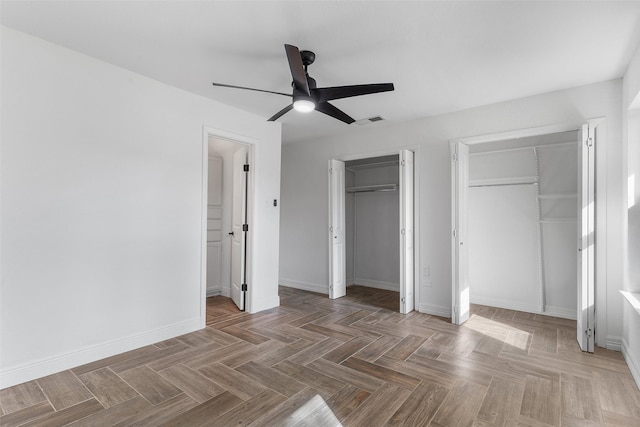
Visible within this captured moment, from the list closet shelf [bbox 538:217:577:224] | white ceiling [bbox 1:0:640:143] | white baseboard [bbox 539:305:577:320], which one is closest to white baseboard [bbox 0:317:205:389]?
white ceiling [bbox 1:0:640:143]

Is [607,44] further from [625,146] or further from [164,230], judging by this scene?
[164,230]

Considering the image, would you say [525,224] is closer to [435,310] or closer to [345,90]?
[435,310]

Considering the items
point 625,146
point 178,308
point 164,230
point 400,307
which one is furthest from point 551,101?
point 178,308

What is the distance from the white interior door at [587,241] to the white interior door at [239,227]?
3672 millimetres

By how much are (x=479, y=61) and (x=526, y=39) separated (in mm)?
408

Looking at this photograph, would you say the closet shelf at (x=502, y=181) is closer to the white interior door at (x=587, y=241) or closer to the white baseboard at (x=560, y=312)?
the white interior door at (x=587, y=241)

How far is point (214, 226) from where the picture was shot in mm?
5250

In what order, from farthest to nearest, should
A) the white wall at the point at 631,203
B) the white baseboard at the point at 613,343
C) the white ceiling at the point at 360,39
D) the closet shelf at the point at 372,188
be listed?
1. the closet shelf at the point at 372,188
2. the white baseboard at the point at 613,343
3. the white wall at the point at 631,203
4. the white ceiling at the point at 360,39

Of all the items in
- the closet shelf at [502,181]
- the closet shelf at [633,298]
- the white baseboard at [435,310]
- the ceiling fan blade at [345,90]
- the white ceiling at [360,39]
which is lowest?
the white baseboard at [435,310]

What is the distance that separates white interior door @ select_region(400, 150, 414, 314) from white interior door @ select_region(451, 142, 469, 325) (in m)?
0.57

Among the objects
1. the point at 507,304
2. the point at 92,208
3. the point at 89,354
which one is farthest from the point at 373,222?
the point at 89,354

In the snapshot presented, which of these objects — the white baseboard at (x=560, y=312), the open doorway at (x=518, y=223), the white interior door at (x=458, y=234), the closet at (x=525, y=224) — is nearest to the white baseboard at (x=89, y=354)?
the white interior door at (x=458, y=234)

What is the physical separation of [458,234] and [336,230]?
74.5 inches

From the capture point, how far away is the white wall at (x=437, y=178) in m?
3.13
